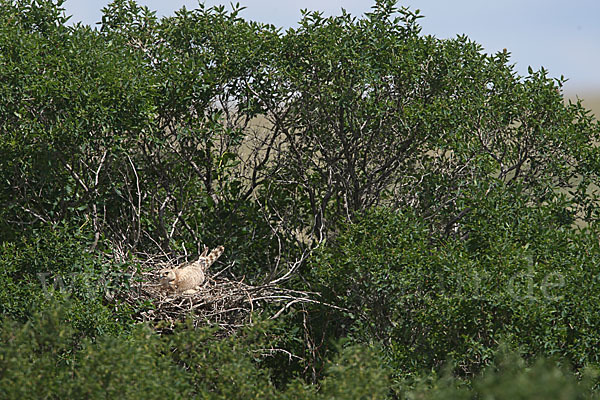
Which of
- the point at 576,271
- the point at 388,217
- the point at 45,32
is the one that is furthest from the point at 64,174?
the point at 576,271

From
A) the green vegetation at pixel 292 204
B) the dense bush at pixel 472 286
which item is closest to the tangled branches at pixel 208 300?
the green vegetation at pixel 292 204

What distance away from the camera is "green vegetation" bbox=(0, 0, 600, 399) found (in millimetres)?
5973

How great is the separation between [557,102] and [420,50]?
1.61 meters

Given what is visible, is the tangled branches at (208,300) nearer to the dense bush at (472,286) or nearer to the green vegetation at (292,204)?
the green vegetation at (292,204)

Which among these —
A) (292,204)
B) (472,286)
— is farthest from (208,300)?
(472,286)

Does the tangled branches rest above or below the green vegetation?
below

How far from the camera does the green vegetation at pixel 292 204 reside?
5.97 meters

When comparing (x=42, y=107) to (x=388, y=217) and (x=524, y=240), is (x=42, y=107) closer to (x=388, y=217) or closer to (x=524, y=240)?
(x=388, y=217)

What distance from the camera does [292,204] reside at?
9578 mm

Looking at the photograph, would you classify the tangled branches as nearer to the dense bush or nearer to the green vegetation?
the green vegetation

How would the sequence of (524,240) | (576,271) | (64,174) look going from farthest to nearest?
(64,174) → (524,240) → (576,271)

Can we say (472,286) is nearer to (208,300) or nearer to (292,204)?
(208,300)

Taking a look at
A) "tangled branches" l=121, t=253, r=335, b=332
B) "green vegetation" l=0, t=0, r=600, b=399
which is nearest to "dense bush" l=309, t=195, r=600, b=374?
"green vegetation" l=0, t=0, r=600, b=399

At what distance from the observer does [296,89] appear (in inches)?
334
